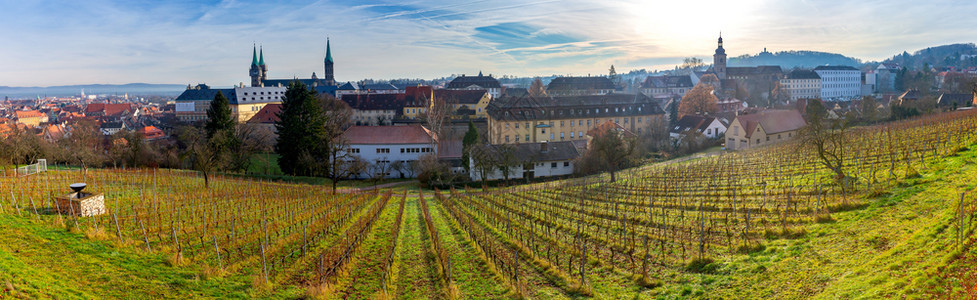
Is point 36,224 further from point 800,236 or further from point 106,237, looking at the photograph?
point 800,236

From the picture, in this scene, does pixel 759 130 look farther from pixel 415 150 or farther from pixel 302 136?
pixel 302 136

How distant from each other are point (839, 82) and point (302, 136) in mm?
141518

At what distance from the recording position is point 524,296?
555 inches

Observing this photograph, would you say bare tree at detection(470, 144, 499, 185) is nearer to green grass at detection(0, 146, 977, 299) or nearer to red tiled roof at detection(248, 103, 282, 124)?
green grass at detection(0, 146, 977, 299)

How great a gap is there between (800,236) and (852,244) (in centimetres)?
161

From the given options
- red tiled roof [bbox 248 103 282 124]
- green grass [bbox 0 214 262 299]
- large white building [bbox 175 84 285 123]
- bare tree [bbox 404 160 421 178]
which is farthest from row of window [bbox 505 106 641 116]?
large white building [bbox 175 84 285 123]

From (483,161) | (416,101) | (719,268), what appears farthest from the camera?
(416,101)

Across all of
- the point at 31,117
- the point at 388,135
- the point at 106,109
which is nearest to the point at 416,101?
the point at 388,135

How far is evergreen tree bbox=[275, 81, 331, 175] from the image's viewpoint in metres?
50.5

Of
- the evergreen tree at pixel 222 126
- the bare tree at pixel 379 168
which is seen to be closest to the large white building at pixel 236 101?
the evergreen tree at pixel 222 126

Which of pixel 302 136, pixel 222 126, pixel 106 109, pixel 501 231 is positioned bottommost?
pixel 501 231

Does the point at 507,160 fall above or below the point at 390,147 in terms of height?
below

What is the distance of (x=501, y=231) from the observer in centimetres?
2220

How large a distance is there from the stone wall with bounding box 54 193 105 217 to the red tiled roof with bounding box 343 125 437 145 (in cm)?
3360
